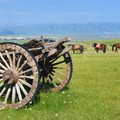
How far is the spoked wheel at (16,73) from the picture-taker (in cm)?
1135

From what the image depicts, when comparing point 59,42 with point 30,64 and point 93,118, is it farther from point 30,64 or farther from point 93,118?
point 93,118

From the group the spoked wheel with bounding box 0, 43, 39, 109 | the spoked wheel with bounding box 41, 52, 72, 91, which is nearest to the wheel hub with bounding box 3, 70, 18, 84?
the spoked wheel with bounding box 0, 43, 39, 109

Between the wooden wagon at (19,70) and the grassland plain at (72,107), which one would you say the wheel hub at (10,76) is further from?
the grassland plain at (72,107)

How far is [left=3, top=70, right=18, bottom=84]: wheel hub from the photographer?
38.2 ft

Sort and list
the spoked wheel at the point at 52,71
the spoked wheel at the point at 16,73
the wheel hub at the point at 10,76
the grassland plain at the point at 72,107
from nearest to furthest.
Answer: the grassland plain at the point at 72,107
the spoked wheel at the point at 16,73
the wheel hub at the point at 10,76
the spoked wheel at the point at 52,71

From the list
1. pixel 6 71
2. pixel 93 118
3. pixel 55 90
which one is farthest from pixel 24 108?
pixel 55 90

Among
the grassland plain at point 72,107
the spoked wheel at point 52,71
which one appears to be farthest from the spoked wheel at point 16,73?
the spoked wheel at point 52,71

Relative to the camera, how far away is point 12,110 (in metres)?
11.3

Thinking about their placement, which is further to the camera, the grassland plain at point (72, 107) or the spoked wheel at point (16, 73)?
the spoked wheel at point (16, 73)

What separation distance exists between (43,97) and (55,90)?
5.59 feet

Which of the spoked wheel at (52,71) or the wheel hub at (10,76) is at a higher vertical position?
the wheel hub at (10,76)

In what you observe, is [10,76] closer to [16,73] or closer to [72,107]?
[16,73]

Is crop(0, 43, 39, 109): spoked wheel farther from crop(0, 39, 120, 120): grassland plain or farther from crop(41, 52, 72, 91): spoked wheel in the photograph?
crop(41, 52, 72, 91): spoked wheel

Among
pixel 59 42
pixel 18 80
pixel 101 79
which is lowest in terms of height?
pixel 101 79
